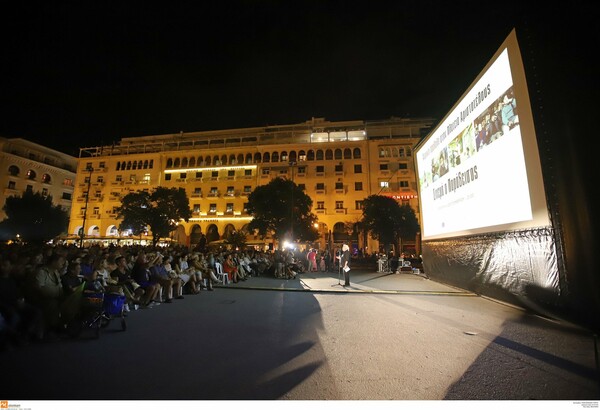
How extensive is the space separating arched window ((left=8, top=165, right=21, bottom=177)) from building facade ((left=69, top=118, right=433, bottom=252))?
689cm

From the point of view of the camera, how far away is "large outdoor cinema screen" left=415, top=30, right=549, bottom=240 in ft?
13.4

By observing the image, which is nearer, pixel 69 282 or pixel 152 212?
pixel 69 282

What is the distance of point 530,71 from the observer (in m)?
4.05

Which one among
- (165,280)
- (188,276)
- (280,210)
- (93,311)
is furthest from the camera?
(280,210)

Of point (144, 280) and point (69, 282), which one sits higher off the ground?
point (69, 282)

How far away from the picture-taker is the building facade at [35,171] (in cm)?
3700

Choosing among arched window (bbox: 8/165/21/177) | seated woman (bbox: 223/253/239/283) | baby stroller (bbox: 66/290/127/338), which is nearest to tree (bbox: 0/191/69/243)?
arched window (bbox: 8/165/21/177)

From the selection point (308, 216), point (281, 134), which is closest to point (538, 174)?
point (308, 216)

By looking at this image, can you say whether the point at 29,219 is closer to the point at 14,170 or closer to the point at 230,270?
the point at 14,170

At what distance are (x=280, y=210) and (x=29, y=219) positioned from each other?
Answer: 2820 cm

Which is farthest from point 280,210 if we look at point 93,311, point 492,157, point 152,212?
point 492,157

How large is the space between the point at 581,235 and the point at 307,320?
4566 mm

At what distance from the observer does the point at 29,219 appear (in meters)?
29.8

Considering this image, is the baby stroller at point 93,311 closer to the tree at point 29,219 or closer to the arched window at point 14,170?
the tree at point 29,219
